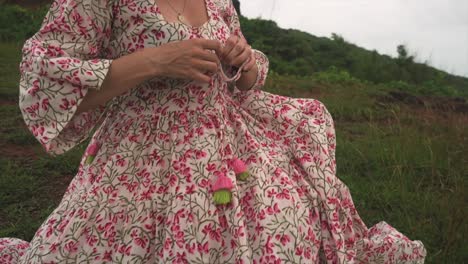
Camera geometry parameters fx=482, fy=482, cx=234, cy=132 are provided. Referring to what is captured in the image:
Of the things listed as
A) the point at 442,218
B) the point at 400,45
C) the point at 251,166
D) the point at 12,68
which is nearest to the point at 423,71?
the point at 400,45

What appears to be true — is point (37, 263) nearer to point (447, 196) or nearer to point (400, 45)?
point (447, 196)

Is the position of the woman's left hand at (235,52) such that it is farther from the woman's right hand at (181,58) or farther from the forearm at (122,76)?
the forearm at (122,76)

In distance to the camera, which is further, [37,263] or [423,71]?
[423,71]

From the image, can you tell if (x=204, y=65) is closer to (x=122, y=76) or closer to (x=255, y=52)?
(x=122, y=76)

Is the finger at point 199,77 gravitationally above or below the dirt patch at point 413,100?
above

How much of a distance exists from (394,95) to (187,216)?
7050mm

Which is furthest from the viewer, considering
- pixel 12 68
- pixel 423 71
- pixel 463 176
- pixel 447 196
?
pixel 423 71

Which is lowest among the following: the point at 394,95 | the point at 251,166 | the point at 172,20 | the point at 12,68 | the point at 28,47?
the point at 12,68

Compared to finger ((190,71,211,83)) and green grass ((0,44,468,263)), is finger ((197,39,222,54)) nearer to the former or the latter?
finger ((190,71,211,83))

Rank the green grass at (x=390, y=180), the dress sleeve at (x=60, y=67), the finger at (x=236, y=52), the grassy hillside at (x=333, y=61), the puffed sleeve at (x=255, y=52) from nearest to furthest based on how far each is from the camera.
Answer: the dress sleeve at (x=60, y=67) < the finger at (x=236, y=52) < the puffed sleeve at (x=255, y=52) < the green grass at (x=390, y=180) < the grassy hillside at (x=333, y=61)

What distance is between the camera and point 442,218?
2.45 metres

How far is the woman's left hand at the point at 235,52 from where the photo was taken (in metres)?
1.47

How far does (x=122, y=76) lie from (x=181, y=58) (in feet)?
0.55

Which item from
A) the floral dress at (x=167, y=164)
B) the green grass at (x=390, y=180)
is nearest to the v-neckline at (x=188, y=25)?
the floral dress at (x=167, y=164)
